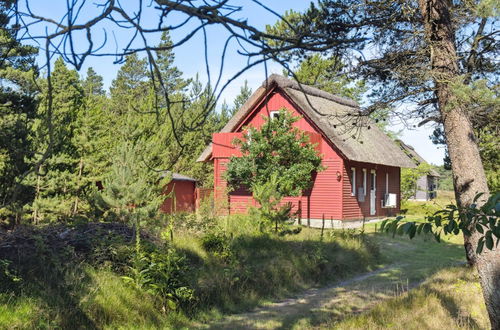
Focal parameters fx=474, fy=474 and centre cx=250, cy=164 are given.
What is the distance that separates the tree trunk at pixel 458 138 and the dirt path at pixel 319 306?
2280mm

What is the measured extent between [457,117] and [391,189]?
21.6 metres

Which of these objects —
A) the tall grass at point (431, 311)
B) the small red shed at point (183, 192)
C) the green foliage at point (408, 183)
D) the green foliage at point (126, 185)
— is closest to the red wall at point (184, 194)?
the small red shed at point (183, 192)

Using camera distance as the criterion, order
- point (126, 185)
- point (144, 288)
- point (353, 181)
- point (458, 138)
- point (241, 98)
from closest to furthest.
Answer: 1. point (458, 138)
2. point (144, 288)
3. point (126, 185)
4. point (353, 181)
5. point (241, 98)

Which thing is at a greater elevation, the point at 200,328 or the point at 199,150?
the point at 199,150

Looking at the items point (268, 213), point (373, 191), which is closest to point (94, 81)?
point (373, 191)

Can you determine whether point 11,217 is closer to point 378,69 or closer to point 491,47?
point 378,69

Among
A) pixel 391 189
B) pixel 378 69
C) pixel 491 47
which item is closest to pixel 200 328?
pixel 378 69

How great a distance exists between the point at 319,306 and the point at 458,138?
152 inches

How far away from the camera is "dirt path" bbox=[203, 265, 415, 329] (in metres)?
7.28

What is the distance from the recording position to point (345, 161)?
2072 cm

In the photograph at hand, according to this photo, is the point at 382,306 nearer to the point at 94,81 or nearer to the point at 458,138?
the point at 458,138

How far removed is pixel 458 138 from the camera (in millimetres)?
6223

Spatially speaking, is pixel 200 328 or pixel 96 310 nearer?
pixel 96 310

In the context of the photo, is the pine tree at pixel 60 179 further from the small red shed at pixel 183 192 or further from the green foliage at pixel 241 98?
the green foliage at pixel 241 98
